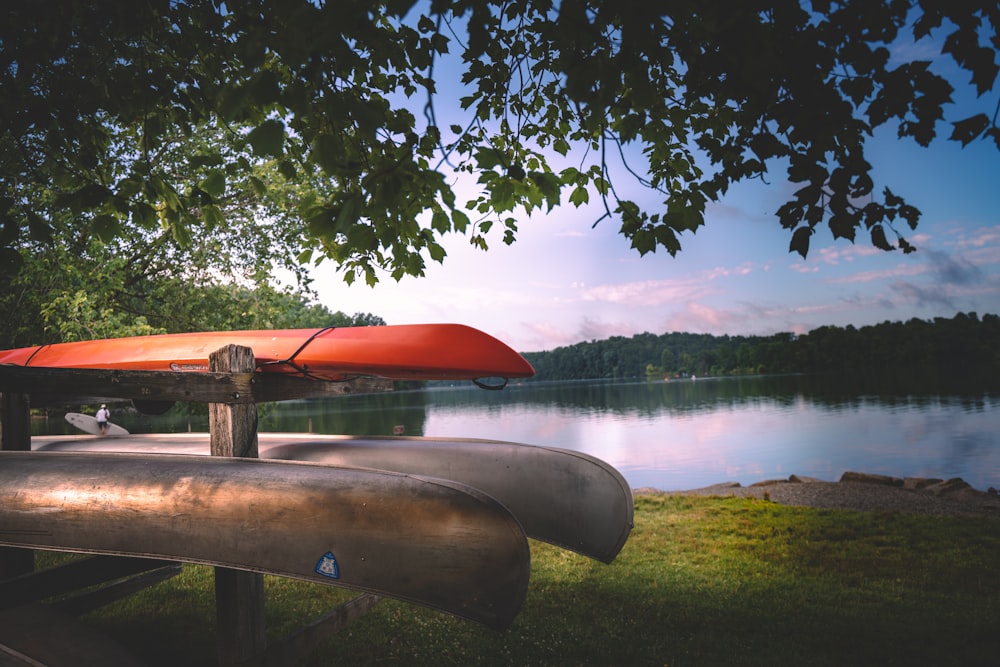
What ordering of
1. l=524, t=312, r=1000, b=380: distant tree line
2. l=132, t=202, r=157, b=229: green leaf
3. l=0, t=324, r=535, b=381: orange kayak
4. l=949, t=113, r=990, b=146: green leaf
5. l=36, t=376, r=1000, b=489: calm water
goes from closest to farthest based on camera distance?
l=949, t=113, r=990, b=146: green leaf < l=132, t=202, r=157, b=229: green leaf < l=0, t=324, r=535, b=381: orange kayak < l=36, t=376, r=1000, b=489: calm water < l=524, t=312, r=1000, b=380: distant tree line

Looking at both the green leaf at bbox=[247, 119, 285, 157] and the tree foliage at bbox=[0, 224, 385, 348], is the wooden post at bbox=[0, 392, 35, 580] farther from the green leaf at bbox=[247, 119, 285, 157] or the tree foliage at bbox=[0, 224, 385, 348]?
the tree foliage at bbox=[0, 224, 385, 348]

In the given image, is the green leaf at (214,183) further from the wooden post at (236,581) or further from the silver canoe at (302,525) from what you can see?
the silver canoe at (302,525)

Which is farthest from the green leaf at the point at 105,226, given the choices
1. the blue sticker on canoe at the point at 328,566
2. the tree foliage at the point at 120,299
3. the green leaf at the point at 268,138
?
the tree foliage at the point at 120,299

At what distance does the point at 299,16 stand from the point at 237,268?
10.9 metres

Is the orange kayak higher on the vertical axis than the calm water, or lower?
higher

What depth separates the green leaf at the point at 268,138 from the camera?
173 cm

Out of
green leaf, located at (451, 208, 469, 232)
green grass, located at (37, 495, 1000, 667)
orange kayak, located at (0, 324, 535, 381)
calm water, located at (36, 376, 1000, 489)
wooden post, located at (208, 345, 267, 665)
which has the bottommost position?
calm water, located at (36, 376, 1000, 489)

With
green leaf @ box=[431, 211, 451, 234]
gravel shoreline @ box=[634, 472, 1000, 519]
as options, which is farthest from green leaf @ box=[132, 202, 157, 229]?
gravel shoreline @ box=[634, 472, 1000, 519]

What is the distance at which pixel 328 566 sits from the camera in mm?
2729

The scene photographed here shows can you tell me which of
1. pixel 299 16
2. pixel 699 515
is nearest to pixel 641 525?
pixel 699 515

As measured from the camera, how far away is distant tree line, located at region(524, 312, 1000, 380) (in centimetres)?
8875

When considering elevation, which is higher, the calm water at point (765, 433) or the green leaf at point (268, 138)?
the green leaf at point (268, 138)

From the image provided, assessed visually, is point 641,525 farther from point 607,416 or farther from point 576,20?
point 607,416

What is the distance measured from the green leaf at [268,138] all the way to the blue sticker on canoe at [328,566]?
6.04ft
